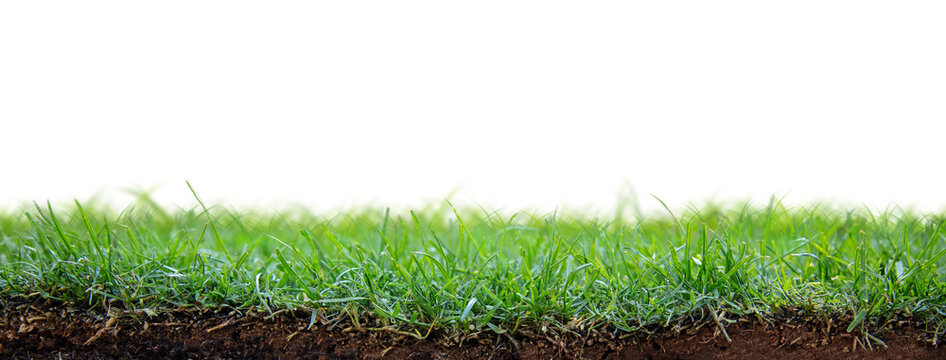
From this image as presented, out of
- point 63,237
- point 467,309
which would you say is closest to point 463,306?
point 467,309

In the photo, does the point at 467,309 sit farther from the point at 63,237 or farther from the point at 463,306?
the point at 63,237

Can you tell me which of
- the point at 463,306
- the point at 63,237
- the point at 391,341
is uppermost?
the point at 63,237

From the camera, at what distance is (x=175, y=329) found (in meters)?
2.34

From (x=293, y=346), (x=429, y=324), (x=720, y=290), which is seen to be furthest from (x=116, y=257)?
(x=720, y=290)

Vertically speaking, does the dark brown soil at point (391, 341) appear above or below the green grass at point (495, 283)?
below

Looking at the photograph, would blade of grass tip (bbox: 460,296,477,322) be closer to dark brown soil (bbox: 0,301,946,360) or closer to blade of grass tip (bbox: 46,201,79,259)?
dark brown soil (bbox: 0,301,946,360)

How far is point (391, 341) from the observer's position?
2.25 metres

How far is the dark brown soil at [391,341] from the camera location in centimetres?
222

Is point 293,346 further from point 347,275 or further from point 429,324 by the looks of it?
point 429,324

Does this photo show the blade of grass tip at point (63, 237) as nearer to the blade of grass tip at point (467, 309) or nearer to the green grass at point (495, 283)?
the green grass at point (495, 283)

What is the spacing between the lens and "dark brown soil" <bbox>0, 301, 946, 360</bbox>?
7.30 feet

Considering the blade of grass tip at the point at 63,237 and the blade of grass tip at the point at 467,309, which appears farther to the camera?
the blade of grass tip at the point at 63,237

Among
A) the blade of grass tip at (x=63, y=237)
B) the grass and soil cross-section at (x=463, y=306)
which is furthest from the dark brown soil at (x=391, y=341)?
the blade of grass tip at (x=63, y=237)

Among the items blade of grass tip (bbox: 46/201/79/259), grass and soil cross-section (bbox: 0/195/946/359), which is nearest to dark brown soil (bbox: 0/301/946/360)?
grass and soil cross-section (bbox: 0/195/946/359)
